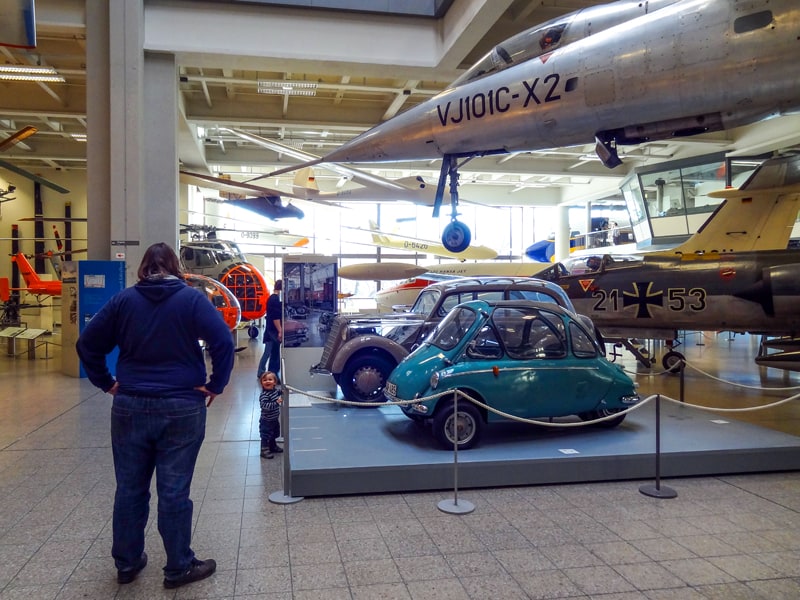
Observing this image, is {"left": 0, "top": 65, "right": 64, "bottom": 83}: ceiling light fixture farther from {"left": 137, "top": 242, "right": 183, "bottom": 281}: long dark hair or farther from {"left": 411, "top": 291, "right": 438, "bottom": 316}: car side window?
{"left": 137, "top": 242, "right": 183, "bottom": 281}: long dark hair

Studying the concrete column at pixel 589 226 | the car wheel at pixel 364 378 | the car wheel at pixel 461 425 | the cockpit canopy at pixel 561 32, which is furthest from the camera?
the concrete column at pixel 589 226

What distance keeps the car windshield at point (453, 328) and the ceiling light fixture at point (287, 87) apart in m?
9.76

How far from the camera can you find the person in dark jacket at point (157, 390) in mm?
2979

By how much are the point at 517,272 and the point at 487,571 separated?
1699 centimetres

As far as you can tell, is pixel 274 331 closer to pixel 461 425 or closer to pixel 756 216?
pixel 461 425

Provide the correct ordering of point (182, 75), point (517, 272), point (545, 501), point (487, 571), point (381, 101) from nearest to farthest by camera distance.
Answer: point (487, 571)
point (545, 501)
point (182, 75)
point (381, 101)
point (517, 272)

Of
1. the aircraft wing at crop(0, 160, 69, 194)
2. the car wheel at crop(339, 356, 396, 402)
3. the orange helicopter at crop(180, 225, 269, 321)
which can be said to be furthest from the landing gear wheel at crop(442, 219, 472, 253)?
the orange helicopter at crop(180, 225, 269, 321)

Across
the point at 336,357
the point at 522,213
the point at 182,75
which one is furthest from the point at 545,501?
the point at 522,213

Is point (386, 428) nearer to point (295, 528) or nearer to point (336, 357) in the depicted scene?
point (336, 357)

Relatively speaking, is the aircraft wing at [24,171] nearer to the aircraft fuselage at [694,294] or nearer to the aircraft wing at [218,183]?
the aircraft wing at [218,183]

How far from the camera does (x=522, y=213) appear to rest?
34375mm

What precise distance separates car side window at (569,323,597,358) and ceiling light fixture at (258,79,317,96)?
10.3m

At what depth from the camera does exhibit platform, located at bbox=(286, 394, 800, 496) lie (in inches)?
180

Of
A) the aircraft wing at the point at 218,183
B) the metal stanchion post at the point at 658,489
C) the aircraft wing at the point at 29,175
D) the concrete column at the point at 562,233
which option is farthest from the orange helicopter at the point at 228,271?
the concrete column at the point at 562,233
